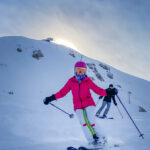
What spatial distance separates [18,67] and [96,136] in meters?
12.2

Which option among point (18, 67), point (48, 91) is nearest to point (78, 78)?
point (48, 91)

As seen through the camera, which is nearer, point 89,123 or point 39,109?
point 89,123

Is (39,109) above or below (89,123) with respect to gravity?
above

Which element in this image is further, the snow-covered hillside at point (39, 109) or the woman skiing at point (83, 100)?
the snow-covered hillside at point (39, 109)

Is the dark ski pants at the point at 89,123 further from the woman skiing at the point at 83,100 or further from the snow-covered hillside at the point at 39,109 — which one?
the snow-covered hillside at the point at 39,109

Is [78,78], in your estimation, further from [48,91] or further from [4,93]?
[48,91]

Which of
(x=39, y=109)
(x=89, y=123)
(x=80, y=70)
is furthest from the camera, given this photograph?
(x=39, y=109)

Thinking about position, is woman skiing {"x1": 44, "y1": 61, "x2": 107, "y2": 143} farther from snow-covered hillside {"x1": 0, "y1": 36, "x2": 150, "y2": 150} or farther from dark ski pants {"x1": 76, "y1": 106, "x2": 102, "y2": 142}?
snow-covered hillside {"x1": 0, "y1": 36, "x2": 150, "y2": 150}

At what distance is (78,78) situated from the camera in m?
3.51

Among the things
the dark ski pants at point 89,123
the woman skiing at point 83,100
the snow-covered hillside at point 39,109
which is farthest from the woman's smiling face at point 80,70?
the snow-covered hillside at point 39,109

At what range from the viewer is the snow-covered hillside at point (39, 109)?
13.7ft

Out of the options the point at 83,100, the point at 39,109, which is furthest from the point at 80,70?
the point at 39,109

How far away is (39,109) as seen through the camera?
28.1 feet

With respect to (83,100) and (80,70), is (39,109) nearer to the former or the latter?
(83,100)
